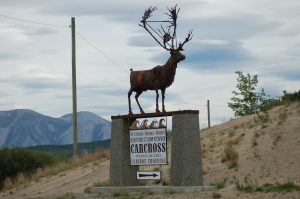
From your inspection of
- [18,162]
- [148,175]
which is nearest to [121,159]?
[148,175]

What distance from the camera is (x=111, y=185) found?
23.2 metres

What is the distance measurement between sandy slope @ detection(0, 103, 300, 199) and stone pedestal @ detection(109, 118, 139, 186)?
47.9 inches

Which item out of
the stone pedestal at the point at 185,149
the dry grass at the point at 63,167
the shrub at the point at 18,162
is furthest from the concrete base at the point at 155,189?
the shrub at the point at 18,162

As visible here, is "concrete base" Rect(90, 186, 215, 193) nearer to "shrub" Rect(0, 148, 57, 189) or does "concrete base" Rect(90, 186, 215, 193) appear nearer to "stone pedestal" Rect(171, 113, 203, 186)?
"stone pedestal" Rect(171, 113, 203, 186)

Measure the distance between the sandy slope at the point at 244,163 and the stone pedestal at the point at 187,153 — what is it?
1.13 meters

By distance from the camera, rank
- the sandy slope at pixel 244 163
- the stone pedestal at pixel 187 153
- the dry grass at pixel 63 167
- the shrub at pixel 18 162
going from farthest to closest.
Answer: the shrub at pixel 18 162, the dry grass at pixel 63 167, the sandy slope at pixel 244 163, the stone pedestal at pixel 187 153

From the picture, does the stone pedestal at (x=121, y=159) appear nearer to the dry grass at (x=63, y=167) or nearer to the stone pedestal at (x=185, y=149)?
the stone pedestal at (x=185, y=149)

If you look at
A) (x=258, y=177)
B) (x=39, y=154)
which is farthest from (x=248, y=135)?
(x=39, y=154)

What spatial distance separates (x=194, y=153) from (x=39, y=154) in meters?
33.5

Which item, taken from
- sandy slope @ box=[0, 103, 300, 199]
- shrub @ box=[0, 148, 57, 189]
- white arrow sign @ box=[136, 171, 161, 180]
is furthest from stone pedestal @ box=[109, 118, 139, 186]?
shrub @ box=[0, 148, 57, 189]

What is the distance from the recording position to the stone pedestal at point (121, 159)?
22.9 metres

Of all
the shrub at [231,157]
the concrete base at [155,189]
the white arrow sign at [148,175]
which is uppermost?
the shrub at [231,157]

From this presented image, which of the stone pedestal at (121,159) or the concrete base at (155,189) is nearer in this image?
the concrete base at (155,189)

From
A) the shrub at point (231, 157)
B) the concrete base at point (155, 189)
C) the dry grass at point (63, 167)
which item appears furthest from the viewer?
the dry grass at point (63, 167)
